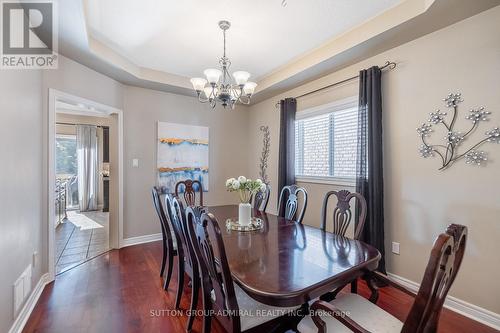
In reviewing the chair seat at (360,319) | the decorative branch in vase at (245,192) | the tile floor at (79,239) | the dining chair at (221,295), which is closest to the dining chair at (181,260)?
the dining chair at (221,295)

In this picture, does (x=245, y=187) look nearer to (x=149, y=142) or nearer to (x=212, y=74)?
(x=212, y=74)

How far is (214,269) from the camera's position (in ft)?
4.18

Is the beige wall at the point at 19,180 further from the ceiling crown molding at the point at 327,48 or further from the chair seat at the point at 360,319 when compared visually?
the chair seat at the point at 360,319

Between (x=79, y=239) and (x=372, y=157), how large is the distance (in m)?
4.70

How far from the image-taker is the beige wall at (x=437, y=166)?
1.90 metres

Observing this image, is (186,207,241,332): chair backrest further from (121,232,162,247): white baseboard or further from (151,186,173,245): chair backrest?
(121,232,162,247): white baseboard

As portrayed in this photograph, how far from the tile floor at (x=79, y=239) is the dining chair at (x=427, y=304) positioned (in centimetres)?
316

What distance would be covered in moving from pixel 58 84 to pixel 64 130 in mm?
4351

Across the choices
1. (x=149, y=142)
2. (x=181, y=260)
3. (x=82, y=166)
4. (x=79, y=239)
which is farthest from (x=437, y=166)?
(x=82, y=166)

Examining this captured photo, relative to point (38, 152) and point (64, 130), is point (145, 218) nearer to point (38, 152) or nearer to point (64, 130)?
point (38, 152)

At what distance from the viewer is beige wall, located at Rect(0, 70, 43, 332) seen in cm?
163

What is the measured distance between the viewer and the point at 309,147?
364 cm

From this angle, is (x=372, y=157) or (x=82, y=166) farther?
(x=82, y=166)

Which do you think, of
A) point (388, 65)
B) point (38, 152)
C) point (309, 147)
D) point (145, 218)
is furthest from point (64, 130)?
point (388, 65)
